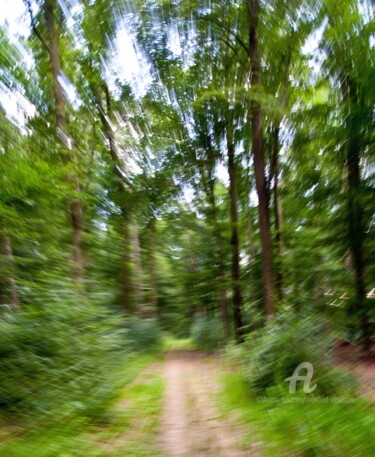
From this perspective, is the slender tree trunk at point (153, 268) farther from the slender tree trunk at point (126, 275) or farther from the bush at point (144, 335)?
the bush at point (144, 335)

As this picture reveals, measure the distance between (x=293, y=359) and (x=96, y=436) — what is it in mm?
2787

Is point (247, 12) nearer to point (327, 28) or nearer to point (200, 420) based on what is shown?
point (327, 28)

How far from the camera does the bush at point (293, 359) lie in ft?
14.7

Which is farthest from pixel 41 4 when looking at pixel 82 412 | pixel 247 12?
pixel 82 412

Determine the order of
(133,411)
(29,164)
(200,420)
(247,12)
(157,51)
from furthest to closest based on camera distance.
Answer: (157,51), (247,12), (29,164), (133,411), (200,420)

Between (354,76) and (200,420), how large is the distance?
803 cm

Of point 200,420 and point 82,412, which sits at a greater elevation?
point 82,412

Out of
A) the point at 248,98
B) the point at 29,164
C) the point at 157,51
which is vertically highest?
the point at 157,51

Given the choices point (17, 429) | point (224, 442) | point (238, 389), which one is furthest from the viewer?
point (238, 389)

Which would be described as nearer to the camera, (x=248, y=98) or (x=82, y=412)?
(x=82, y=412)

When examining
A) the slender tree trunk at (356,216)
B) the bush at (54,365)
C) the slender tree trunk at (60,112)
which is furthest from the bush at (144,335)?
the slender tree trunk at (356,216)

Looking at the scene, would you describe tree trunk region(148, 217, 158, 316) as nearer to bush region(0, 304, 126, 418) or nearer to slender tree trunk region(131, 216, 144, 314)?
slender tree trunk region(131, 216, 144, 314)

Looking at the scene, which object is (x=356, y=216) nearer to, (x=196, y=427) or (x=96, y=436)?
(x=196, y=427)

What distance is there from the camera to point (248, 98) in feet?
25.5
